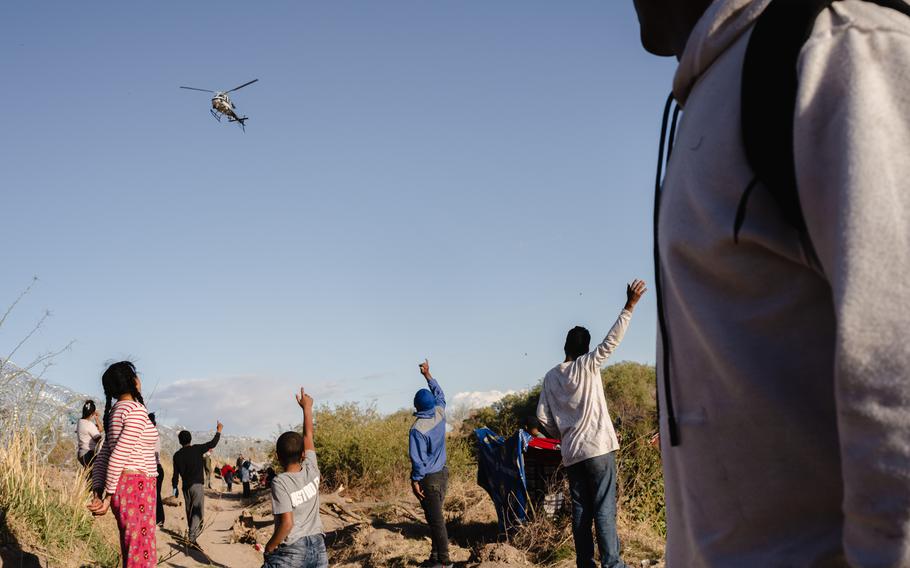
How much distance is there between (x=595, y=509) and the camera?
662 centimetres

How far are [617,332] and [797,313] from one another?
18.9 feet

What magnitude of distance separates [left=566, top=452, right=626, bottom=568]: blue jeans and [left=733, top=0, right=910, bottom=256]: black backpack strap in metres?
6.06

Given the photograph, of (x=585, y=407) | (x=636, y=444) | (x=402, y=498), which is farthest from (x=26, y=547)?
(x=402, y=498)

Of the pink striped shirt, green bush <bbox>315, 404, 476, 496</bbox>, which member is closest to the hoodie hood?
the pink striped shirt

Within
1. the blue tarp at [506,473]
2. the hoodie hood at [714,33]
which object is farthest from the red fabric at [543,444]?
the hoodie hood at [714,33]

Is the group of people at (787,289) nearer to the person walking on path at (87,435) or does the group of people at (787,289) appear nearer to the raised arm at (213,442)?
the person walking on path at (87,435)

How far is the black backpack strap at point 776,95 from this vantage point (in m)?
0.85

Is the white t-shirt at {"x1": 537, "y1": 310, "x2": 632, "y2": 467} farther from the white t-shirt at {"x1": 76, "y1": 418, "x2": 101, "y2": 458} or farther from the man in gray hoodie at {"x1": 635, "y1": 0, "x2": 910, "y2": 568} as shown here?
the white t-shirt at {"x1": 76, "y1": 418, "x2": 101, "y2": 458}

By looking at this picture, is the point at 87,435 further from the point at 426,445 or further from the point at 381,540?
the point at 426,445

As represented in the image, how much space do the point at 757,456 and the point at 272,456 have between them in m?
22.6

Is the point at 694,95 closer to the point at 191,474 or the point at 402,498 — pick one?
the point at 191,474

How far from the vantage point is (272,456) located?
72.8 ft

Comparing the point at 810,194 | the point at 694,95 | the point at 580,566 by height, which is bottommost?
the point at 580,566

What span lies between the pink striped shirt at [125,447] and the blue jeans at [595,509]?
3914 mm
